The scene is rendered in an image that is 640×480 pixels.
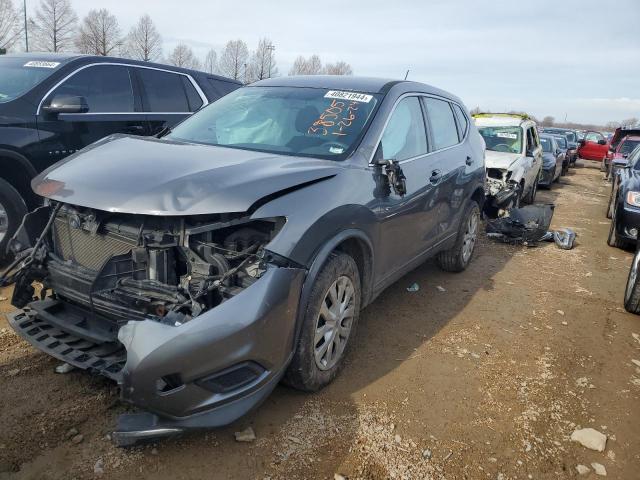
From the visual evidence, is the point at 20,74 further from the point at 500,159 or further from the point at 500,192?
the point at 500,159

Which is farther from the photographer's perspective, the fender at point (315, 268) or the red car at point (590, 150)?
the red car at point (590, 150)

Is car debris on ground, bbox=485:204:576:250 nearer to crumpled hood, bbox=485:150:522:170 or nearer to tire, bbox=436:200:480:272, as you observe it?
crumpled hood, bbox=485:150:522:170

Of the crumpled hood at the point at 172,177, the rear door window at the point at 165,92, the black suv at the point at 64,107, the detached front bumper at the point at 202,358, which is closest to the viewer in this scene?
the detached front bumper at the point at 202,358

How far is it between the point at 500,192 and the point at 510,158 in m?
1.49

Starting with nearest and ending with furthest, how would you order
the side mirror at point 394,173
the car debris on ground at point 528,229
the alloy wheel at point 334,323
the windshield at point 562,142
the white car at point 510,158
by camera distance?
1. the alloy wheel at point 334,323
2. the side mirror at point 394,173
3. the car debris on ground at point 528,229
4. the white car at point 510,158
5. the windshield at point 562,142

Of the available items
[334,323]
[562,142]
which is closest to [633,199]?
[334,323]

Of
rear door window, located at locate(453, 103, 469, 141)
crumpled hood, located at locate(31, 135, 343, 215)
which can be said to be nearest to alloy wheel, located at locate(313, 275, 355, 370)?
crumpled hood, located at locate(31, 135, 343, 215)

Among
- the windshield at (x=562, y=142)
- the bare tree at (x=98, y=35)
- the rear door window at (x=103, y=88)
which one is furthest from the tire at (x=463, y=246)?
the bare tree at (x=98, y=35)

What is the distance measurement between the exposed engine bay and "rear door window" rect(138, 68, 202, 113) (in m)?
3.18

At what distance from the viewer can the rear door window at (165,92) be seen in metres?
5.67

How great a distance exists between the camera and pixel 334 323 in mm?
3029

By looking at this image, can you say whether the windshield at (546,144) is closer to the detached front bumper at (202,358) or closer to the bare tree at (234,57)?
the detached front bumper at (202,358)

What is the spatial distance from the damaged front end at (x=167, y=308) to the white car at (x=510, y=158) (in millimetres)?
6463

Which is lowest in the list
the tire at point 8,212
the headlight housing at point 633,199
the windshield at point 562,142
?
the tire at point 8,212
